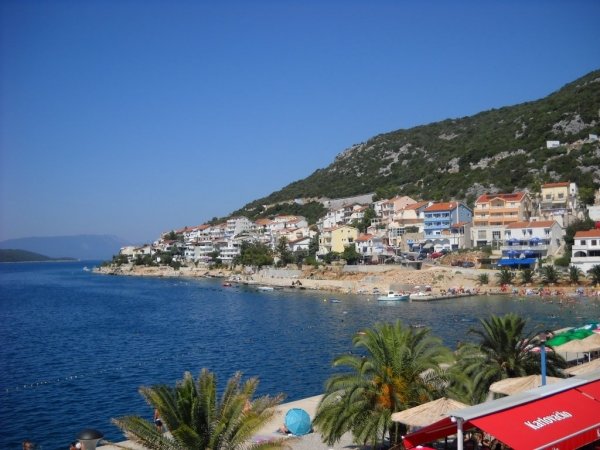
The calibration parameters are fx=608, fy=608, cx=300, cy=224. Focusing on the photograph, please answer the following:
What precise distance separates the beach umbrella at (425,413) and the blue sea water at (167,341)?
12004 mm

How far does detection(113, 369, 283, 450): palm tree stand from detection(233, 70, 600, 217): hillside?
78287mm

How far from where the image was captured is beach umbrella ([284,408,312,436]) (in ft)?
58.4

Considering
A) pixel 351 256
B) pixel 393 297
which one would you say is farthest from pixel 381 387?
pixel 351 256

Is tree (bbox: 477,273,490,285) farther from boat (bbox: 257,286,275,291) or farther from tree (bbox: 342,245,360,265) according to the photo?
boat (bbox: 257,286,275,291)

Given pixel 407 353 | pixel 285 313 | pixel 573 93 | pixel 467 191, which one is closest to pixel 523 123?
pixel 573 93

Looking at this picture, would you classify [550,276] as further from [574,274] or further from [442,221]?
[442,221]

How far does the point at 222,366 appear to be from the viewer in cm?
3153

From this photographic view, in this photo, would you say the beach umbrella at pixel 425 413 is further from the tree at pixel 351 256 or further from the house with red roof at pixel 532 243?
the tree at pixel 351 256

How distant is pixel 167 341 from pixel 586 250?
43.5 metres

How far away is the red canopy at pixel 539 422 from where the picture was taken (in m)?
9.86

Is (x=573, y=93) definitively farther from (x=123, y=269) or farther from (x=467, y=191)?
(x=123, y=269)

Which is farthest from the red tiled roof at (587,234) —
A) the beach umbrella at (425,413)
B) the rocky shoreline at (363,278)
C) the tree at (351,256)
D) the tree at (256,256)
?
the beach umbrella at (425,413)

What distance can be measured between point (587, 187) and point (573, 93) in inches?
2070

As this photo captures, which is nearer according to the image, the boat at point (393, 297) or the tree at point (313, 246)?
the boat at point (393, 297)
